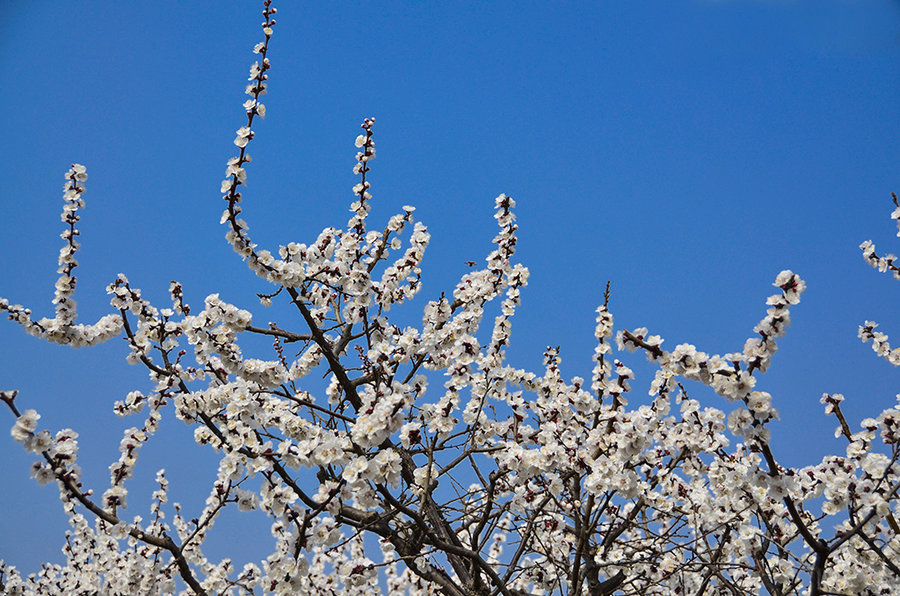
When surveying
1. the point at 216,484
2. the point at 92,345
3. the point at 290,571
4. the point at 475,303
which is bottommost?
the point at 290,571

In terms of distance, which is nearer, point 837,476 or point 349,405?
point 837,476

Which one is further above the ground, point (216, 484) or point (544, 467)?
point (216, 484)

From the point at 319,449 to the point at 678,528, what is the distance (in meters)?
3.60

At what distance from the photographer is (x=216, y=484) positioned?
18.9ft

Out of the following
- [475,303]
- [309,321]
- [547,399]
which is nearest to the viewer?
[309,321]

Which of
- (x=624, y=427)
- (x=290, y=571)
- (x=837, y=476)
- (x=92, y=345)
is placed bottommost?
(x=290, y=571)

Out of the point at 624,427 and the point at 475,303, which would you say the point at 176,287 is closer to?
the point at 475,303

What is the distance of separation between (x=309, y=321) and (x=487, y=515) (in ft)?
6.79

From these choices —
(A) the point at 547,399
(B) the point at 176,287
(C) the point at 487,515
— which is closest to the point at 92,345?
(B) the point at 176,287

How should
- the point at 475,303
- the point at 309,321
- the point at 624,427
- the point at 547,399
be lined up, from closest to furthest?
the point at 624,427
the point at 309,321
the point at 475,303
the point at 547,399

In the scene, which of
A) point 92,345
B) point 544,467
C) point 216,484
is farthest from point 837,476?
point 92,345

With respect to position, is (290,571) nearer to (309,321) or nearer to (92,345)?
(309,321)

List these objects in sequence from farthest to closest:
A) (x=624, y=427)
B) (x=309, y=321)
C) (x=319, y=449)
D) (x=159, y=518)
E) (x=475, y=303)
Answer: (x=159, y=518) < (x=475, y=303) < (x=309, y=321) < (x=624, y=427) < (x=319, y=449)

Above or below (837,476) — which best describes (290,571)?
below
